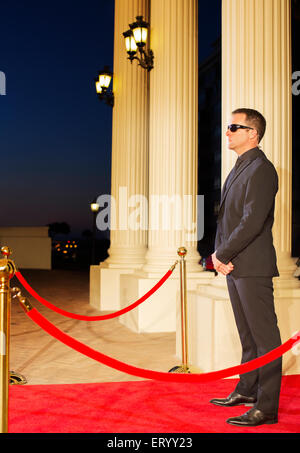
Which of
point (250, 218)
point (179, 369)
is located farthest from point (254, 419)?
point (179, 369)

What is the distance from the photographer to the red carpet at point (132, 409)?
3.73 meters

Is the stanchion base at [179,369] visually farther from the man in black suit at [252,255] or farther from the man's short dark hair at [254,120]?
the man's short dark hair at [254,120]

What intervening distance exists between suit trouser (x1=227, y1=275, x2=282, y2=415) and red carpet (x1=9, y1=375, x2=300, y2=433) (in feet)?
0.88

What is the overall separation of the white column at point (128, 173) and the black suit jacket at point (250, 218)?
6982 mm

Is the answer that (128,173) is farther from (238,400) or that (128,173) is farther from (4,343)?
(4,343)

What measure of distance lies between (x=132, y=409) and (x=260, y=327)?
132 centimetres

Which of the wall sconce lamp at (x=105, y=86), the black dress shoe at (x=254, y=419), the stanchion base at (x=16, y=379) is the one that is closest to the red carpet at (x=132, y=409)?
→ the black dress shoe at (x=254, y=419)

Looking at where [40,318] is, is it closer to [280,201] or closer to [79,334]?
[280,201]

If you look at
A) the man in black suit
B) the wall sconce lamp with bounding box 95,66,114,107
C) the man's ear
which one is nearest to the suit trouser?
the man in black suit

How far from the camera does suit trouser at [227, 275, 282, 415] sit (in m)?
3.72

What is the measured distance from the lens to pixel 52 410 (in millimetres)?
4160

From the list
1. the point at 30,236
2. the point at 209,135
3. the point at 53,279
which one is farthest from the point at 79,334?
the point at 209,135

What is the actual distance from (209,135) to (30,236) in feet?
109
